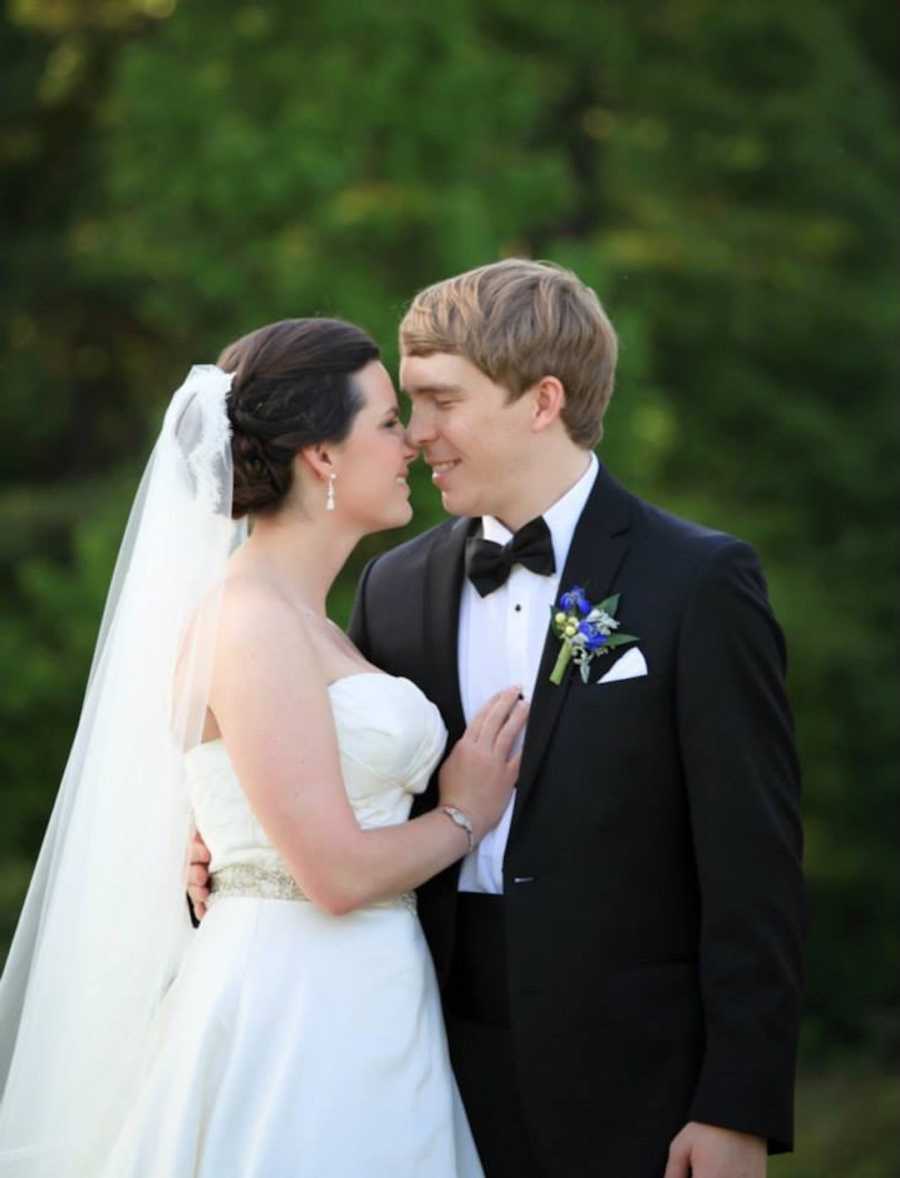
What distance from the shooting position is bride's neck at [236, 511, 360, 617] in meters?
3.81

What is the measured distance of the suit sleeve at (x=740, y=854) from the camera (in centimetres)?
355

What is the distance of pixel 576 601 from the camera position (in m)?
3.76

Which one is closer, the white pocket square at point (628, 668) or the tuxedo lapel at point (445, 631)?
the white pocket square at point (628, 668)

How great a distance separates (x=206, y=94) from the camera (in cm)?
1097

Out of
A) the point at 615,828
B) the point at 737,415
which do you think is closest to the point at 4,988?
the point at 615,828

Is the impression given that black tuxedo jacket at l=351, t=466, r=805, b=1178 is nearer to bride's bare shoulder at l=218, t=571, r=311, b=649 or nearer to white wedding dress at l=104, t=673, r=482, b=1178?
white wedding dress at l=104, t=673, r=482, b=1178

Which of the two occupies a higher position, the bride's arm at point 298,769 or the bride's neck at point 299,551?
the bride's neck at point 299,551

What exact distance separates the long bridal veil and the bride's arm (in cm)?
13

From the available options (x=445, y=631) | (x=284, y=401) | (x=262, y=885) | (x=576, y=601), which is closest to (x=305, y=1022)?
(x=262, y=885)

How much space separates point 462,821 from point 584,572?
571mm

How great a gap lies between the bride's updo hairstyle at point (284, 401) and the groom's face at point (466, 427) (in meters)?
0.15

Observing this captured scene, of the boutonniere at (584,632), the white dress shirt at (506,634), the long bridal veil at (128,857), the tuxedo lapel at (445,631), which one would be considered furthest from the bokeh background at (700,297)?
the boutonniere at (584,632)

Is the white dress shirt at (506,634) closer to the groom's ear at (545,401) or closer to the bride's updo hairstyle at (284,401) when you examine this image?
the groom's ear at (545,401)

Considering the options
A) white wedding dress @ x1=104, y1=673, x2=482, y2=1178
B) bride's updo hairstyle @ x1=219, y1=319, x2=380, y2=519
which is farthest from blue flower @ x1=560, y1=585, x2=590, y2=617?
bride's updo hairstyle @ x1=219, y1=319, x2=380, y2=519
